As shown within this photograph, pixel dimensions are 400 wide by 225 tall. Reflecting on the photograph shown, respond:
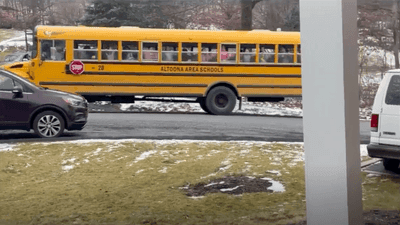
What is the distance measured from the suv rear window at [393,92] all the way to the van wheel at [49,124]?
5.45 metres

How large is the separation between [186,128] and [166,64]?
1.62 meters

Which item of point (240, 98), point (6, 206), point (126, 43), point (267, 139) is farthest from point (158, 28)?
point (6, 206)

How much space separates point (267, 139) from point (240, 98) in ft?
8.57

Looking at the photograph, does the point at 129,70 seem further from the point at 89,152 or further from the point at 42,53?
the point at 89,152

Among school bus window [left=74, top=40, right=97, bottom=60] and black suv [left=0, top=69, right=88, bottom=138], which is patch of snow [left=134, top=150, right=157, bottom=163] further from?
school bus window [left=74, top=40, right=97, bottom=60]

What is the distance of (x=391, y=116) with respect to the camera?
283 inches

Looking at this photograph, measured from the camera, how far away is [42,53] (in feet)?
42.0

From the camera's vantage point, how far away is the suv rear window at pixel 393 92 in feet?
23.7

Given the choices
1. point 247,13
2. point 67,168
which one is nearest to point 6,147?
point 67,168

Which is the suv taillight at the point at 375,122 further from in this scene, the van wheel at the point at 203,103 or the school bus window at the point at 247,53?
the van wheel at the point at 203,103

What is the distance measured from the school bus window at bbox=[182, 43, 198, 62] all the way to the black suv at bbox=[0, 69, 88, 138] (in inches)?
130

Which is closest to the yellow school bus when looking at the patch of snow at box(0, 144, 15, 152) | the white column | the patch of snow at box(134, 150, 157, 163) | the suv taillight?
the patch of snow at box(0, 144, 15, 152)

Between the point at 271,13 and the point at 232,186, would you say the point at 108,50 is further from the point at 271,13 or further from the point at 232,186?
the point at 271,13

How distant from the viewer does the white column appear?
Result: 11.3 ft
